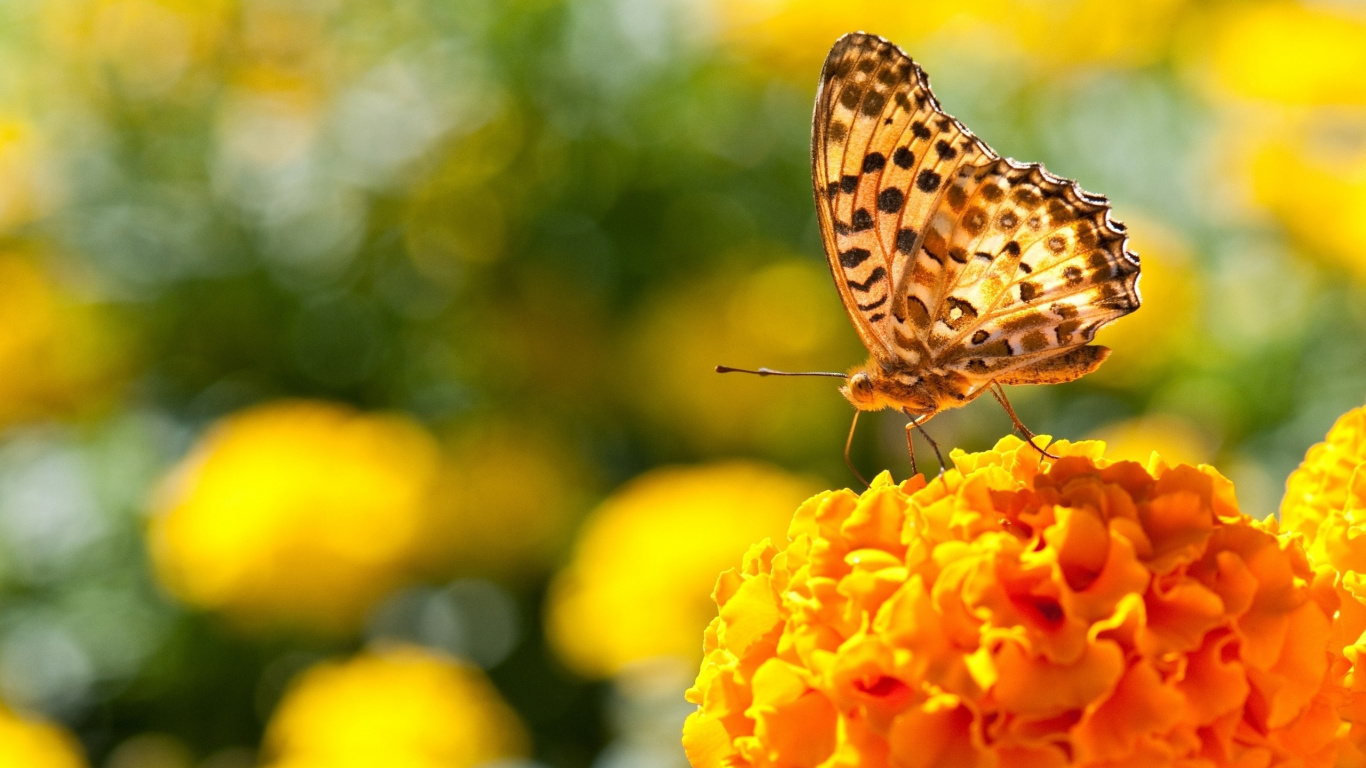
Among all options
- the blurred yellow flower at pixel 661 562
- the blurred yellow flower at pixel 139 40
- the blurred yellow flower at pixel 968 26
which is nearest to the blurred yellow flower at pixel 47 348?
the blurred yellow flower at pixel 139 40

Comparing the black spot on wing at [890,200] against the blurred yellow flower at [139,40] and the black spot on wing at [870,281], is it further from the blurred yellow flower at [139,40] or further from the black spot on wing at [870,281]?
the blurred yellow flower at [139,40]

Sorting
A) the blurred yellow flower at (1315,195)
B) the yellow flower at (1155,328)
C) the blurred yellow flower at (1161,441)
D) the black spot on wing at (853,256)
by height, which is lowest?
the blurred yellow flower at (1161,441)

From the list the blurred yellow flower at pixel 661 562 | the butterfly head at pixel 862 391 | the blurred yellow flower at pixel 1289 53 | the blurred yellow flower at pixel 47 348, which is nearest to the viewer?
the butterfly head at pixel 862 391

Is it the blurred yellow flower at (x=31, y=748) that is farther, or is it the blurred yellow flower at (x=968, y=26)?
the blurred yellow flower at (x=968, y=26)

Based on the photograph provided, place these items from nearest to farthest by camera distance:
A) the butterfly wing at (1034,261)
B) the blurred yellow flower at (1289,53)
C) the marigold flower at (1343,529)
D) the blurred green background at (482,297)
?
the marigold flower at (1343,529) → the butterfly wing at (1034,261) → the blurred green background at (482,297) → the blurred yellow flower at (1289,53)

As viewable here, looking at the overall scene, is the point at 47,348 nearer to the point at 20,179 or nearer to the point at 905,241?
the point at 20,179

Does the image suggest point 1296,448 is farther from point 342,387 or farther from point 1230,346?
point 342,387

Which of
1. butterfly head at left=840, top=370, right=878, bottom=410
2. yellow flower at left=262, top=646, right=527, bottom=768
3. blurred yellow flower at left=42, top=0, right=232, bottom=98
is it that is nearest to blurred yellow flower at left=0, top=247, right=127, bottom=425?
blurred yellow flower at left=42, top=0, right=232, bottom=98
